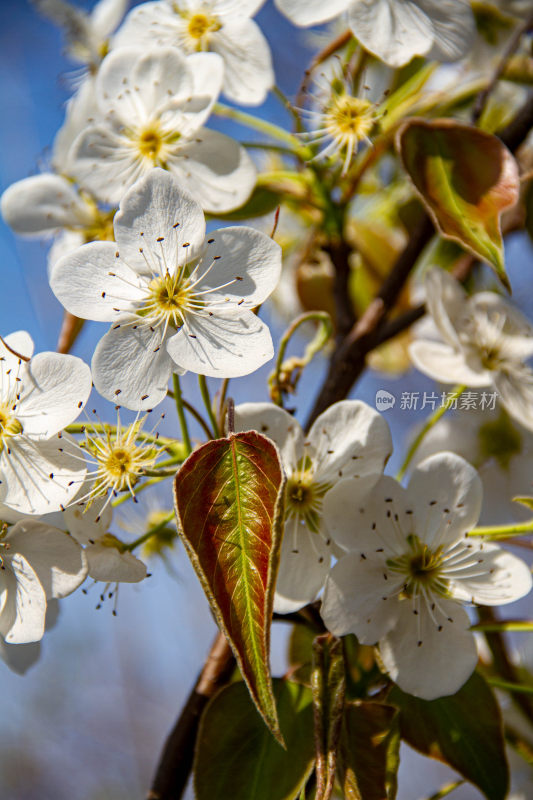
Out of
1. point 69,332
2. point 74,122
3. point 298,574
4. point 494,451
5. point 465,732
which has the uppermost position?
point 74,122

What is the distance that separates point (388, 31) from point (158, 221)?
1.10 feet

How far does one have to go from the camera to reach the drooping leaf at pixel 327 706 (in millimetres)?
586

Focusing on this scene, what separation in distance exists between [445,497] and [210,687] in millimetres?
301

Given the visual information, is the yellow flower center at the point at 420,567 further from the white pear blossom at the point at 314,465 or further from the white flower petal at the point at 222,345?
the white flower petal at the point at 222,345

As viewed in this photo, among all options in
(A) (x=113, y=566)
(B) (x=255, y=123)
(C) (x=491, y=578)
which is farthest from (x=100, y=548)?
(B) (x=255, y=123)

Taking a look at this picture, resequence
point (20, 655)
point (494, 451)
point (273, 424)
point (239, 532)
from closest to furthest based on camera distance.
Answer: point (239, 532), point (273, 424), point (20, 655), point (494, 451)

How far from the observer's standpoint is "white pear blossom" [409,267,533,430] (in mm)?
884

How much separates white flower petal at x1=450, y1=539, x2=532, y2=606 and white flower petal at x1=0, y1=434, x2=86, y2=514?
1.13 ft

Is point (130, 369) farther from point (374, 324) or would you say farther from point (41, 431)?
point (374, 324)

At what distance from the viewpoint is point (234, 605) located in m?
0.55

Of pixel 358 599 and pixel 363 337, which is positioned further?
A: pixel 363 337

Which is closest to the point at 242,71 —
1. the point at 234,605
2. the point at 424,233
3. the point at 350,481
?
the point at 424,233

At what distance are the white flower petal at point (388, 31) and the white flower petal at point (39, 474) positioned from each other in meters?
0.49

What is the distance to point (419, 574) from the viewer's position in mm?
706
